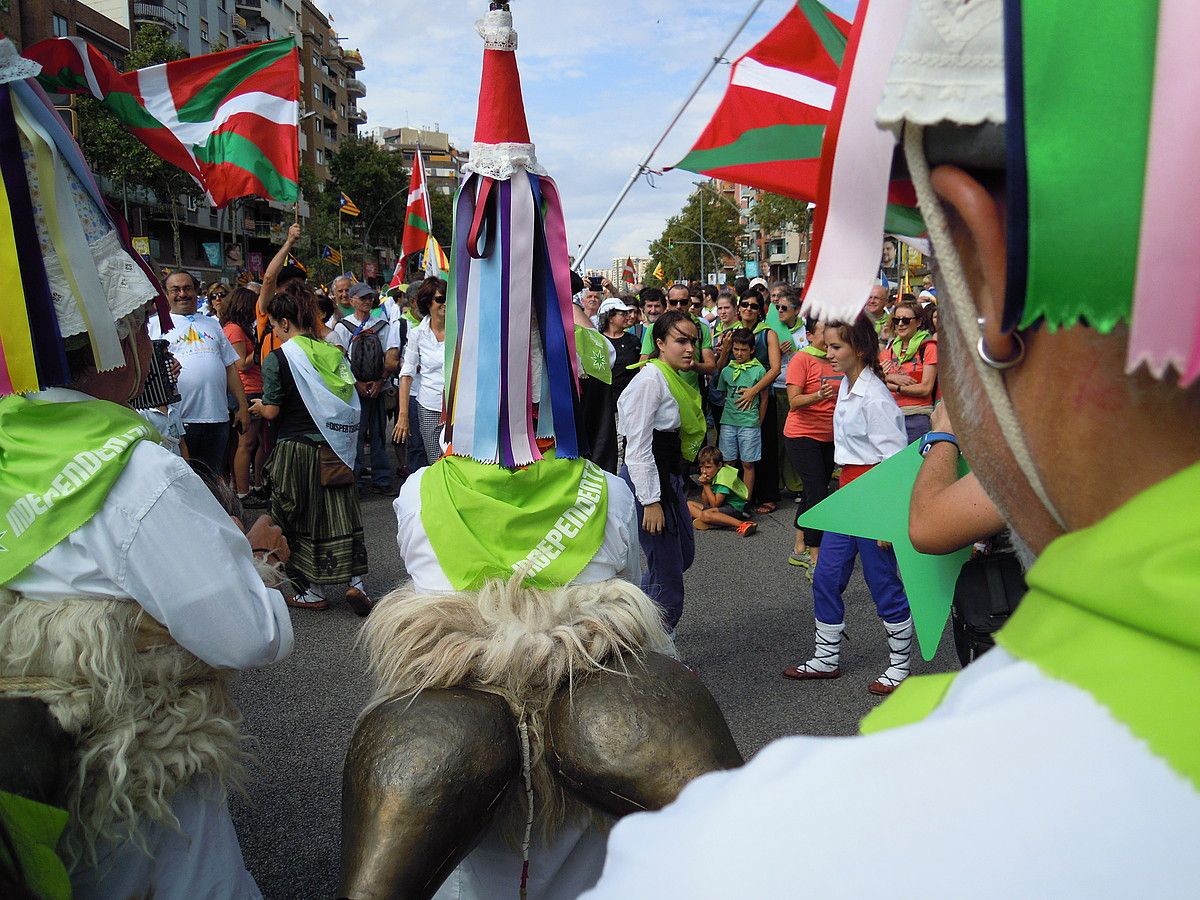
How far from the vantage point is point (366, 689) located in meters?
4.45

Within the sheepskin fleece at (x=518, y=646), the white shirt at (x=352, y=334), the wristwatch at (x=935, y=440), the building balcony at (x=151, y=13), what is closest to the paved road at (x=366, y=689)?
the sheepskin fleece at (x=518, y=646)

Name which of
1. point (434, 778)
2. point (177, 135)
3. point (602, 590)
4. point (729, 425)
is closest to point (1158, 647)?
point (434, 778)

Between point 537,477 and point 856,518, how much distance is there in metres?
0.82

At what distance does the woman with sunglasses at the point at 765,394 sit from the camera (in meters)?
8.08

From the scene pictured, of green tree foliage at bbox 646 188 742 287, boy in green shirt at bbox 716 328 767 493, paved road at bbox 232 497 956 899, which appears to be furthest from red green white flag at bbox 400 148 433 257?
green tree foliage at bbox 646 188 742 287

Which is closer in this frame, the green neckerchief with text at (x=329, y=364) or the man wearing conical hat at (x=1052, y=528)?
the man wearing conical hat at (x=1052, y=528)

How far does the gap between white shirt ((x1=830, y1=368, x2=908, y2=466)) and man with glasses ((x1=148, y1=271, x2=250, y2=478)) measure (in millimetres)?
4288

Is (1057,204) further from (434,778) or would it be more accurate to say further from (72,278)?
(72,278)

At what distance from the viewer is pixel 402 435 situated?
7492mm

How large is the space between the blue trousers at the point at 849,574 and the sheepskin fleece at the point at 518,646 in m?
2.51

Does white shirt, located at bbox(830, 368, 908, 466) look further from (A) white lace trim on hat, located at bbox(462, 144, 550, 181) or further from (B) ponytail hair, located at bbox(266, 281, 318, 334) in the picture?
(B) ponytail hair, located at bbox(266, 281, 318, 334)

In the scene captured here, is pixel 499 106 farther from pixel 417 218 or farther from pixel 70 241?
pixel 417 218

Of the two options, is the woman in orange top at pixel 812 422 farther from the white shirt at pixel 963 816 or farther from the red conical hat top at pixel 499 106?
the white shirt at pixel 963 816

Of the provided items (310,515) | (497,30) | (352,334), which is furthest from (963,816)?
(352,334)
